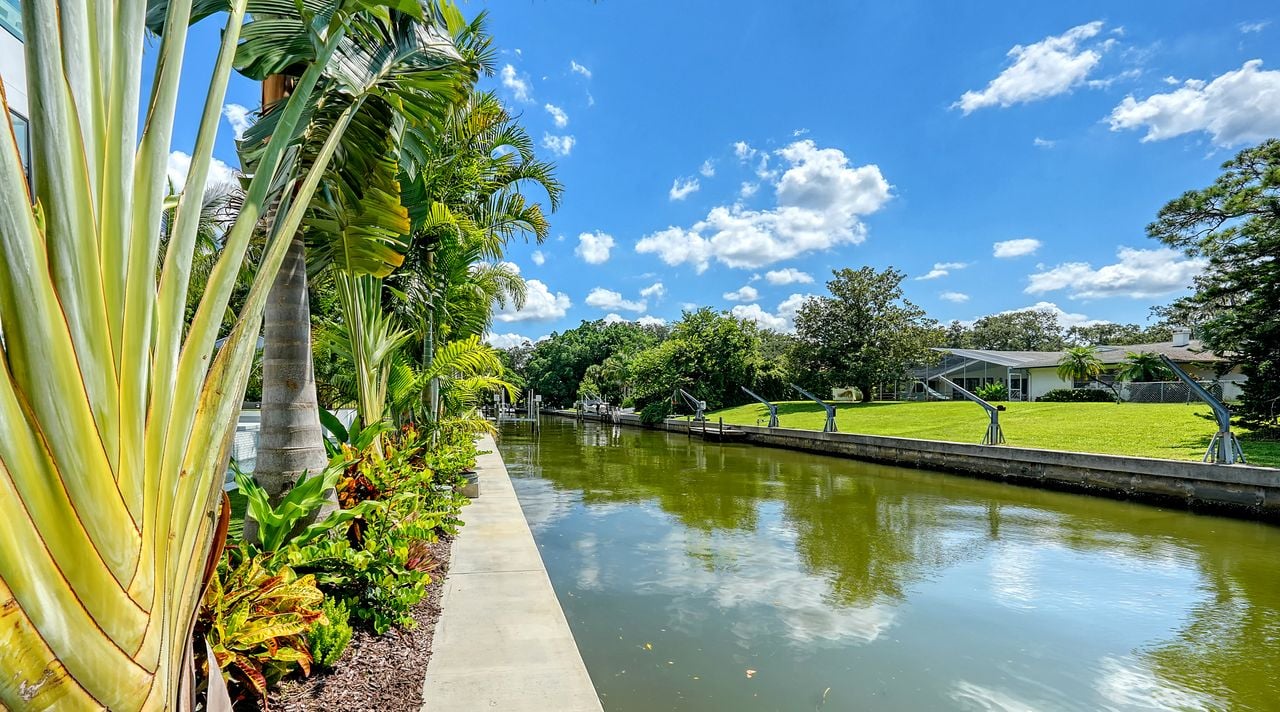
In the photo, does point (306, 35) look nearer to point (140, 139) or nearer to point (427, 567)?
point (140, 139)

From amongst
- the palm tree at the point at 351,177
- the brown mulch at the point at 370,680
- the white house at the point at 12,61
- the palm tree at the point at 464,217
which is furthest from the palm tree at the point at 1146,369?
the white house at the point at 12,61

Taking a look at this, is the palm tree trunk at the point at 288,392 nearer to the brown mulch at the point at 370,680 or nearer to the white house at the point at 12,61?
the brown mulch at the point at 370,680

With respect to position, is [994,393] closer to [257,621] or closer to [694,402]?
[694,402]

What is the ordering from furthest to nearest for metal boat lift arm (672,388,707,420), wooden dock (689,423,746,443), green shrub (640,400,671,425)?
green shrub (640,400,671,425)
metal boat lift arm (672,388,707,420)
wooden dock (689,423,746,443)

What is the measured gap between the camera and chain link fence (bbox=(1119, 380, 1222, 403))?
1008 inches

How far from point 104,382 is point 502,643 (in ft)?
9.33

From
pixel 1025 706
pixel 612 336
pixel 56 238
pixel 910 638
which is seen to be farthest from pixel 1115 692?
pixel 612 336

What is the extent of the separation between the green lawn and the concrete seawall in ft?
4.15

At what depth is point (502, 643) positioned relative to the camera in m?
3.60

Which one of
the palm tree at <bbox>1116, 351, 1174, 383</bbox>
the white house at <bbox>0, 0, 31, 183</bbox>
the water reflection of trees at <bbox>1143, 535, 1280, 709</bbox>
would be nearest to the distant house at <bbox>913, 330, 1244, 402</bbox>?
the palm tree at <bbox>1116, 351, 1174, 383</bbox>

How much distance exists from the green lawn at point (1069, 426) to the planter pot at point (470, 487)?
13026mm

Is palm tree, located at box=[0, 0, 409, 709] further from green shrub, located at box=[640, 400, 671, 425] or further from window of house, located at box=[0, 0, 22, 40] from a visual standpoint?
green shrub, located at box=[640, 400, 671, 425]

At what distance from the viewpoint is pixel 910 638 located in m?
4.96

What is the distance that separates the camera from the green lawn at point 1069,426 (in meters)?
12.9
